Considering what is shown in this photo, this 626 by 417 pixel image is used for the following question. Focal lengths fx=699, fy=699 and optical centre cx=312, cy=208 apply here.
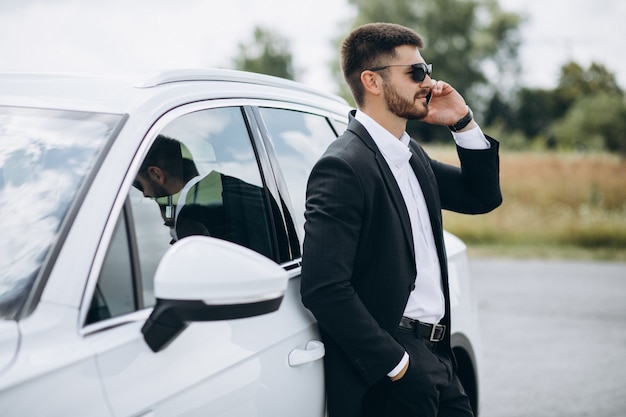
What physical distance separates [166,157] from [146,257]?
13.6 inches

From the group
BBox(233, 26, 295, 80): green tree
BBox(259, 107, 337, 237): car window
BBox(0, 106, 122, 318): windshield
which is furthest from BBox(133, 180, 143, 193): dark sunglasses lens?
BBox(233, 26, 295, 80): green tree

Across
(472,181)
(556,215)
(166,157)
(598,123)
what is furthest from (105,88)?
(598,123)

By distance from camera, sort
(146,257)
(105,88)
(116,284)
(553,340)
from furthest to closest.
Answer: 1. (553,340)
2. (105,88)
3. (146,257)
4. (116,284)

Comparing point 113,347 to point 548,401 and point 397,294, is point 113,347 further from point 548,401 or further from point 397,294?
point 548,401

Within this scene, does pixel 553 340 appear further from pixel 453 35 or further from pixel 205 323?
pixel 453 35

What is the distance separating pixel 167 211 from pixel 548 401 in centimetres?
389

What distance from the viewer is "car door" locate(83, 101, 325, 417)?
5.26 ft

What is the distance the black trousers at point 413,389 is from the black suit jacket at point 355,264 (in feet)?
0.41

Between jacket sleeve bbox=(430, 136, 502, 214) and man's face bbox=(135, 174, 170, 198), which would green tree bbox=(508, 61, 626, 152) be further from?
man's face bbox=(135, 174, 170, 198)

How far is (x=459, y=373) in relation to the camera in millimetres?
3354

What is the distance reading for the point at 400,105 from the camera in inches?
107

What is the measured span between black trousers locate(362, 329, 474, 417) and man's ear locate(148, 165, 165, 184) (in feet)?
3.33

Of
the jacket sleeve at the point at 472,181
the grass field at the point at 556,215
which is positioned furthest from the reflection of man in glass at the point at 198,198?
the grass field at the point at 556,215

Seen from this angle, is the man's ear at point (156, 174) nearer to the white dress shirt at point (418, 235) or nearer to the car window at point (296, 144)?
the car window at point (296, 144)
